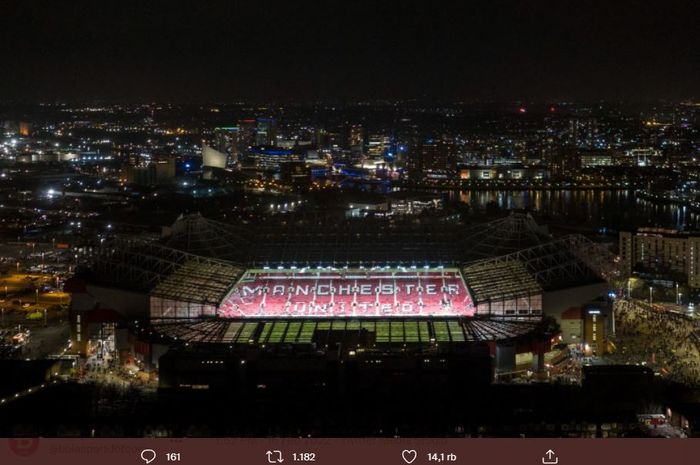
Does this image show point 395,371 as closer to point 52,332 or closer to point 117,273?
point 117,273

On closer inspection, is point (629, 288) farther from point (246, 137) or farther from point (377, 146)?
point (246, 137)

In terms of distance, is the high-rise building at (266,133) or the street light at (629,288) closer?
the street light at (629,288)

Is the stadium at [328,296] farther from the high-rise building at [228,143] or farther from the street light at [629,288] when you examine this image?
the high-rise building at [228,143]

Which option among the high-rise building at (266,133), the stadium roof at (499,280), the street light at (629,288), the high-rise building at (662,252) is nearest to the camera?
the stadium roof at (499,280)
